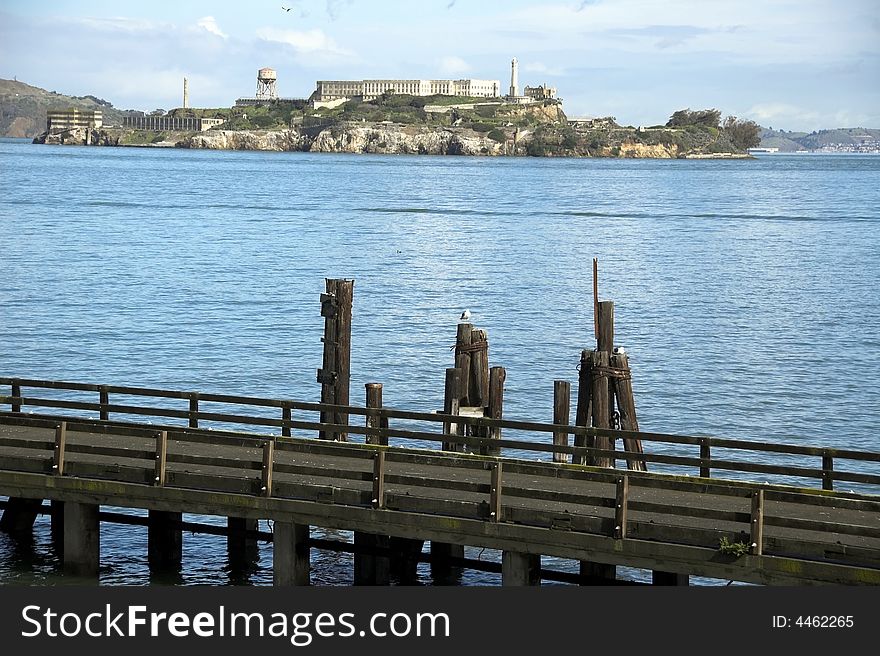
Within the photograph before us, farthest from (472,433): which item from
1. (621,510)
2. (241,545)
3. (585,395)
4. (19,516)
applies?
(19,516)

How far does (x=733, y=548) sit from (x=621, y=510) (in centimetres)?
160

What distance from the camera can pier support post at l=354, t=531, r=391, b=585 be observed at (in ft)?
75.0

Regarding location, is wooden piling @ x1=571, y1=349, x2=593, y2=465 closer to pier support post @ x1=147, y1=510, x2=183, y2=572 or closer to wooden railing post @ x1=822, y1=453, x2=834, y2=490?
wooden railing post @ x1=822, y1=453, x2=834, y2=490

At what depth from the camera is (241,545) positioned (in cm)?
2478

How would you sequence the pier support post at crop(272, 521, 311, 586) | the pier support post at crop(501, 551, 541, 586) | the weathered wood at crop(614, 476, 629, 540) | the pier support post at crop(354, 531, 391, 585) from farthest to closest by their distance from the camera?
the pier support post at crop(354, 531, 391, 585), the pier support post at crop(272, 521, 311, 586), the pier support post at crop(501, 551, 541, 586), the weathered wood at crop(614, 476, 629, 540)

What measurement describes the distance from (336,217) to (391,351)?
76.1 meters

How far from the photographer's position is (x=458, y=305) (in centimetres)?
6362

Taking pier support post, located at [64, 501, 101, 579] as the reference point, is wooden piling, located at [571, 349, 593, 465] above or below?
above

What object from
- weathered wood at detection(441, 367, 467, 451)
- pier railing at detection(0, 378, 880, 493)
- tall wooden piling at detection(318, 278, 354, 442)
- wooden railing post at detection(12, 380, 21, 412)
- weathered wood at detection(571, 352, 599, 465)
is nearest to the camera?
pier railing at detection(0, 378, 880, 493)

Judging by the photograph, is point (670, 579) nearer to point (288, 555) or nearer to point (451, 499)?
point (451, 499)

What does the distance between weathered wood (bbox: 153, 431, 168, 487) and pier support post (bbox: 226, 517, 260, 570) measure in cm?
344

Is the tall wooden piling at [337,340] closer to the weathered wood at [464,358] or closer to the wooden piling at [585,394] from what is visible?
the weathered wood at [464,358]

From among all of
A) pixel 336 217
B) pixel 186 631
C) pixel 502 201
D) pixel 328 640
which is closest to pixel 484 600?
pixel 328 640

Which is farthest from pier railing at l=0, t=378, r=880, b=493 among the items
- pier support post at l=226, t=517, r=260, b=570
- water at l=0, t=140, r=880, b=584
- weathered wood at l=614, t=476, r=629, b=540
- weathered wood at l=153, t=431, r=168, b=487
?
water at l=0, t=140, r=880, b=584
